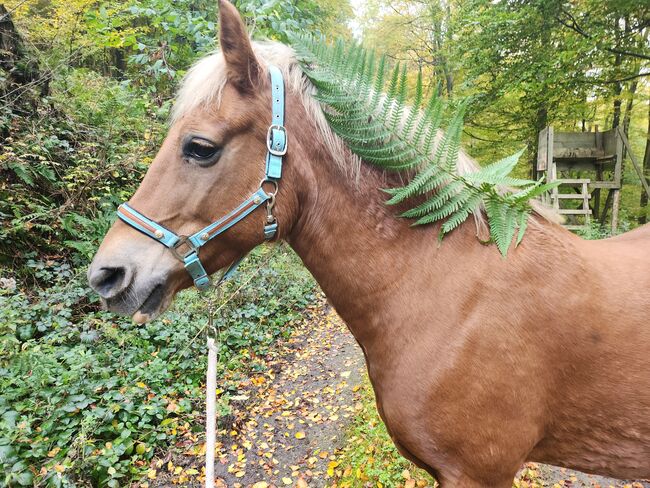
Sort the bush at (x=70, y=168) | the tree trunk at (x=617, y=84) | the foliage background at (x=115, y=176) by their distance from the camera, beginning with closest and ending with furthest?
the foliage background at (x=115, y=176) → the bush at (x=70, y=168) → the tree trunk at (x=617, y=84)

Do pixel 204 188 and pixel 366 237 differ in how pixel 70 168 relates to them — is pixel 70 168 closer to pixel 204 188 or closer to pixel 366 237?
pixel 204 188

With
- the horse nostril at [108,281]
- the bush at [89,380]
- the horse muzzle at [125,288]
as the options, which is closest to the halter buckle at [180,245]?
the horse muzzle at [125,288]

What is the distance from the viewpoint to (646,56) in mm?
7207

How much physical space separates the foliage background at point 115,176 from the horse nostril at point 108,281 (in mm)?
1807

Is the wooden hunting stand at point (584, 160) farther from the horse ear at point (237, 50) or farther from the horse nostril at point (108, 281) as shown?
the horse nostril at point (108, 281)

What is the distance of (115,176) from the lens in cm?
564

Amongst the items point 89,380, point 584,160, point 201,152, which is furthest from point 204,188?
point 584,160

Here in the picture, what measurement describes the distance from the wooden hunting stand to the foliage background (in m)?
0.65

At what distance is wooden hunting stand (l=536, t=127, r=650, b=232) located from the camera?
917cm

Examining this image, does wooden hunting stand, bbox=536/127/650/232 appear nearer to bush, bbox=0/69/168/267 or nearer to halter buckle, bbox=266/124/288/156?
bush, bbox=0/69/168/267

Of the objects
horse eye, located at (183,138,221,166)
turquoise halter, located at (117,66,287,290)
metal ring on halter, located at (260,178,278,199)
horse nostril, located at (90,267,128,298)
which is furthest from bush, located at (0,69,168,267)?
metal ring on halter, located at (260,178,278,199)

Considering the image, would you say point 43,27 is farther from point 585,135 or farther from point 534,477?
point 585,135

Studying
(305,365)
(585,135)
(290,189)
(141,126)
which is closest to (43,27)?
(141,126)

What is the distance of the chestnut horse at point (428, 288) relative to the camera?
1574mm
